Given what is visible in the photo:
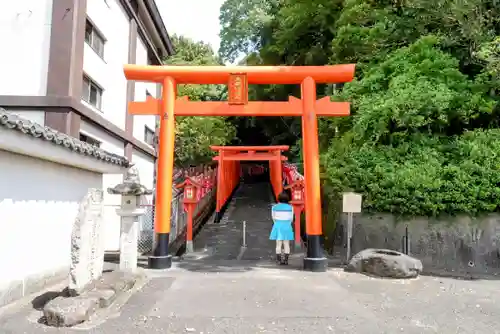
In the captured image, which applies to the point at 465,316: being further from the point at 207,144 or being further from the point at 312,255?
the point at 207,144

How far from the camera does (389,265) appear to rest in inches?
300

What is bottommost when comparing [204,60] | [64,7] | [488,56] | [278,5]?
[488,56]

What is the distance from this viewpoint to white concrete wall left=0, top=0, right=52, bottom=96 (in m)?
9.25

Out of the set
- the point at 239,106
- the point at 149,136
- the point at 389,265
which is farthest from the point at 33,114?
the point at 389,265

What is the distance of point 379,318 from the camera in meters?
4.98

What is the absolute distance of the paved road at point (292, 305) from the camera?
457 cm

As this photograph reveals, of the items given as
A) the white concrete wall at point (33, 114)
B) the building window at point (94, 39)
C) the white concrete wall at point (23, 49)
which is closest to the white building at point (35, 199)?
the white concrete wall at point (33, 114)

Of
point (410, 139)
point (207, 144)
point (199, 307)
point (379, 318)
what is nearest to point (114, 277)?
point (199, 307)

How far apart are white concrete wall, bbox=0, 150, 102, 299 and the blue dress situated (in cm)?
432

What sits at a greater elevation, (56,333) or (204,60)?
(204,60)

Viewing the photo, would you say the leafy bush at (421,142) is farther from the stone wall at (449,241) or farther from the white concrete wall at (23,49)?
the white concrete wall at (23,49)

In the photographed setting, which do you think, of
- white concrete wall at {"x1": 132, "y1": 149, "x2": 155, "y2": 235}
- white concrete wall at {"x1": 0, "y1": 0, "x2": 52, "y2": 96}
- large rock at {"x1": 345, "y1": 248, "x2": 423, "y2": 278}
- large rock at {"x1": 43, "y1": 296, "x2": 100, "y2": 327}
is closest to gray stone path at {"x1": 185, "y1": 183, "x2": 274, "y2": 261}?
white concrete wall at {"x1": 132, "y1": 149, "x2": 155, "y2": 235}

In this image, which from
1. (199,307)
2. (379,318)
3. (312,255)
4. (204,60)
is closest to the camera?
(379,318)

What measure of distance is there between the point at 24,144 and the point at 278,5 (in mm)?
21695
